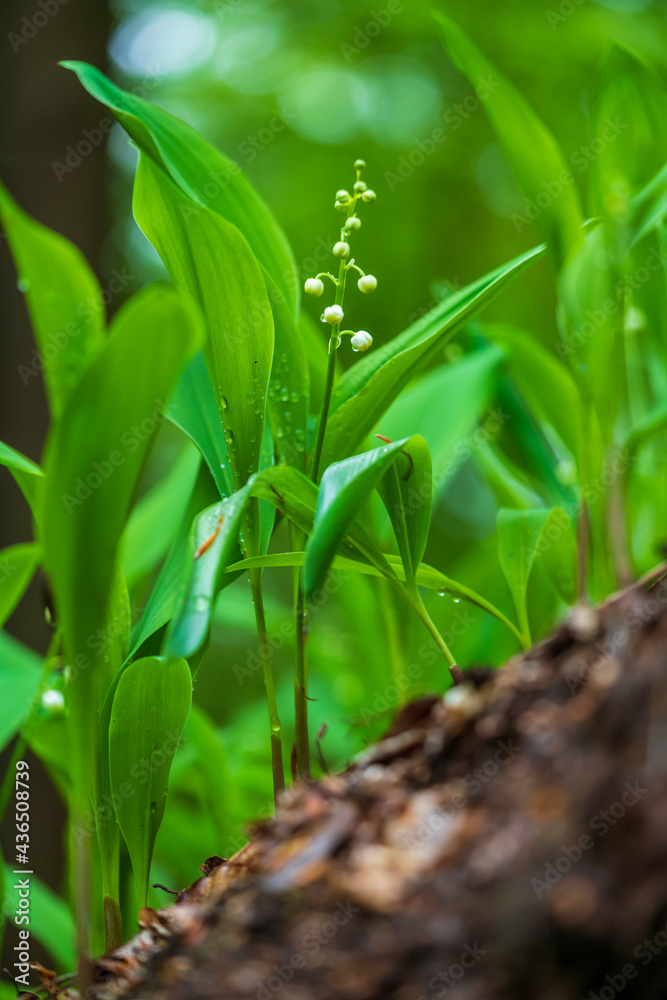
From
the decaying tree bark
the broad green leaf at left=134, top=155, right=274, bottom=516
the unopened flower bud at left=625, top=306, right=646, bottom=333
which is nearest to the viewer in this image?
the decaying tree bark

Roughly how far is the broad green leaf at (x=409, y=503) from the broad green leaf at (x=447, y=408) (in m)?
0.31

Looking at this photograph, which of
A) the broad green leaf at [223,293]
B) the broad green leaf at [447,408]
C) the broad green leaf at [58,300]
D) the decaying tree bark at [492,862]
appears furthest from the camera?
the broad green leaf at [447,408]

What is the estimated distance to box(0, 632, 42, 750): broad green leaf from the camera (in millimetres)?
694

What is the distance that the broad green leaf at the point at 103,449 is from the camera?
35cm

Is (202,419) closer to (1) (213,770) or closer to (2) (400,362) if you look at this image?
(2) (400,362)

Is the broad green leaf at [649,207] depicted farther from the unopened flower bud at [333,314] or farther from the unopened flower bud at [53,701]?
the unopened flower bud at [53,701]

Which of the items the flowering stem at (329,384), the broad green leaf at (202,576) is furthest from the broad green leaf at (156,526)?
the broad green leaf at (202,576)

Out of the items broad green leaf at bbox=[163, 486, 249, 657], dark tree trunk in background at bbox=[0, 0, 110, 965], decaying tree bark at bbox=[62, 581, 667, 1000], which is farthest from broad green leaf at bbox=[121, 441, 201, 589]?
dark tree trunk in background at bbox=[0, 0, 110, 965]

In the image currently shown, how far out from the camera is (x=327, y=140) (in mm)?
2963

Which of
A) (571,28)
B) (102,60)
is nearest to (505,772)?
(102,60)

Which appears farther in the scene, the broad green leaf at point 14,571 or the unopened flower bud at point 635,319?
the unopened flower bud at point 635,319

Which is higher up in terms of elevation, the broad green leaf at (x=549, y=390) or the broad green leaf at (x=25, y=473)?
the broad green leaf at (x=25, y=473)

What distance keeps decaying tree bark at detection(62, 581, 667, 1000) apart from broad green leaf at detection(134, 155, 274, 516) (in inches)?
11.2

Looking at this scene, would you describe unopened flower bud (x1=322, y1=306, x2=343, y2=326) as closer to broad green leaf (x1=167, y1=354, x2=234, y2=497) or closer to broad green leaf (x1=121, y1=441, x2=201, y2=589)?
broad green leaf (x1=167, y1=354, x2=234, y2=497)
